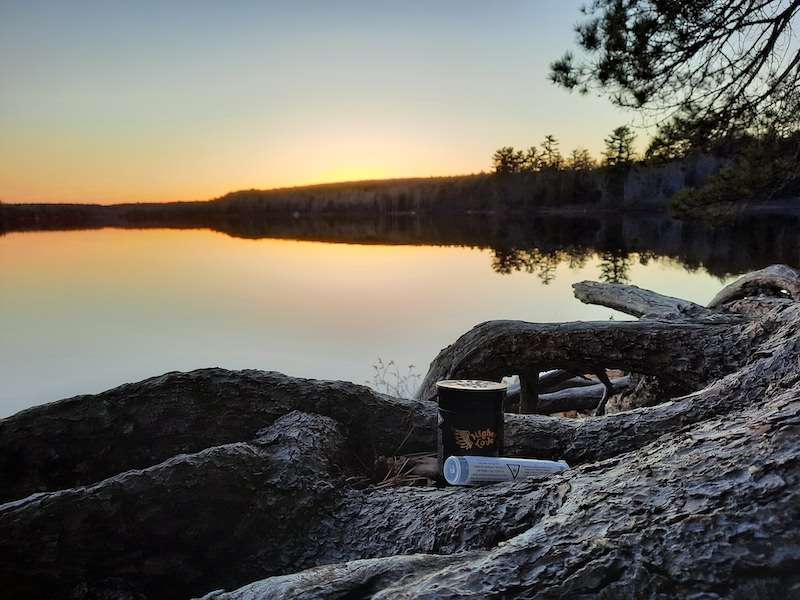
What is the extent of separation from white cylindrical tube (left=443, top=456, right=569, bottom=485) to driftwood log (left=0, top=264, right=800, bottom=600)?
105 mm

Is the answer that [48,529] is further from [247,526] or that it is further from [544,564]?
[544,564]

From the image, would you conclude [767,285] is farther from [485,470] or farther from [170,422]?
[170,422]

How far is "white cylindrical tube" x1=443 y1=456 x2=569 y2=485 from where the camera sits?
7.39ft

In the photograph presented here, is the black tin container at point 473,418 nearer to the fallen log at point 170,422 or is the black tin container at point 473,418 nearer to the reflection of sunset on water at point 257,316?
the fallen log at point 170,422

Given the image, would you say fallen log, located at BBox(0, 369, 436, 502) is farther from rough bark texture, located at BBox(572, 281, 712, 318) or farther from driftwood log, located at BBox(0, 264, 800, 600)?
rough bark texture, located at BBox(572, 281, 712, 318)

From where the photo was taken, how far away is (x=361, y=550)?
6.77 ft

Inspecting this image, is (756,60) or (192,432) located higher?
(756,60)

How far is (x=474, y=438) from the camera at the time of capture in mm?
2365

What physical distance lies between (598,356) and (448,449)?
2029 millimetres

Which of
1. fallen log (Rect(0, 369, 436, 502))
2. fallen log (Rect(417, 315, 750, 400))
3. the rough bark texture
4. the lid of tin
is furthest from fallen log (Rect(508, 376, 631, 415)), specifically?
the lid of tin

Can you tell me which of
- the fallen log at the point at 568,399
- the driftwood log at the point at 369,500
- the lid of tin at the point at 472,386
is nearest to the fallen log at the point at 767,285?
the fallen log at the point at 568,399

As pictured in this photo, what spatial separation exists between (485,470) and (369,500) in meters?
0.39

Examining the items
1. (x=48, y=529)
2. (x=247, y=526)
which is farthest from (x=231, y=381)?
(x=48, y=529)

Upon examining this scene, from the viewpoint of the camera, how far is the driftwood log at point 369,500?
1312 millimetres
